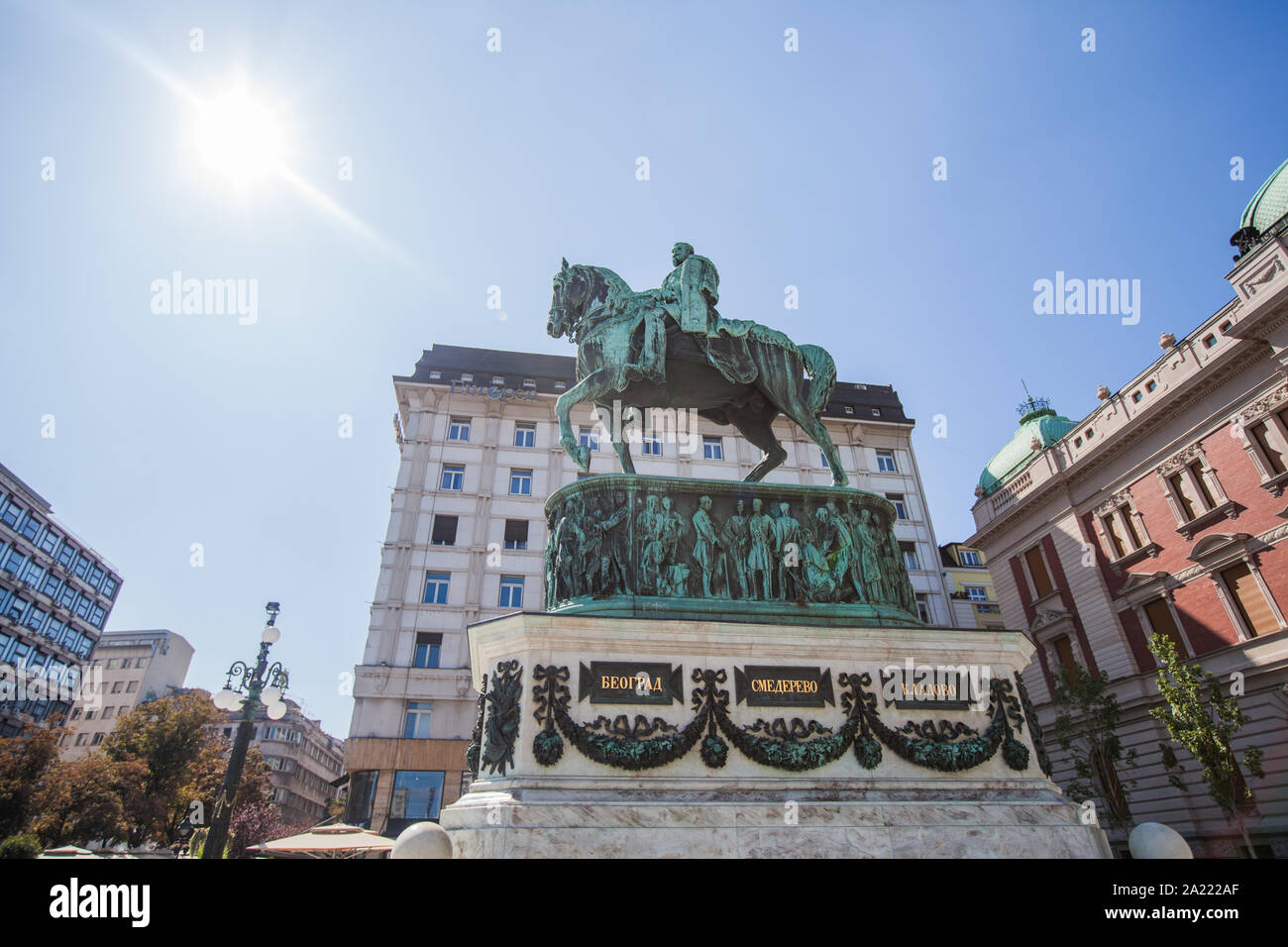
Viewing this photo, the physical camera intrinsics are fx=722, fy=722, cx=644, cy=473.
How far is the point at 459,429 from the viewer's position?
40.1m

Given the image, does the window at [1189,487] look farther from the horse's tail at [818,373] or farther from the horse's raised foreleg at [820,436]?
the horse's raised foreleg at [820,436]

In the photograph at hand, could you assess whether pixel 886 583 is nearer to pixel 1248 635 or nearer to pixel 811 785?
pixel 811 785

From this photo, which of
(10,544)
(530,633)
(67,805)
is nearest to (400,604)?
(67,805)

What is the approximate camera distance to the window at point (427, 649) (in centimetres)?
3269

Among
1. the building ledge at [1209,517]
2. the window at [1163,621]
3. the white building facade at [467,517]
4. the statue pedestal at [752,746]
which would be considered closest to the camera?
the statue pedestal at [752,746]

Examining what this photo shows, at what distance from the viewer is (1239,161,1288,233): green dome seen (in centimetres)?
2678

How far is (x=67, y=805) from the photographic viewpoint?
104 feet

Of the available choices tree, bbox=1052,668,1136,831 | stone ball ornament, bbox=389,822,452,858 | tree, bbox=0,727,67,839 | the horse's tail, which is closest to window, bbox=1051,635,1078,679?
tree, bbox=1052,668,1136,831

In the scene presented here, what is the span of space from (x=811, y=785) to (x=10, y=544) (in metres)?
68.1

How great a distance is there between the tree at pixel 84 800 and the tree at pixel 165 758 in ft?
2.05

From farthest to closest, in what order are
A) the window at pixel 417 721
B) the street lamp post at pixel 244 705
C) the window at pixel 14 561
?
the window at pixel 14 561 < the window at pixel 417 721 < the street lamp post at pixel 244 705

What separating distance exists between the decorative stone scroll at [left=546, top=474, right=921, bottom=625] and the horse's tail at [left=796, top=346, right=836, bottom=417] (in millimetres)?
1785

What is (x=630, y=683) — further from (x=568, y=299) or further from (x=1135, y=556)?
(x=1135, y=556)

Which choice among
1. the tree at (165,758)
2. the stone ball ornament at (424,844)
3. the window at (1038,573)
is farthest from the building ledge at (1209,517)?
the tree at (165,758)
